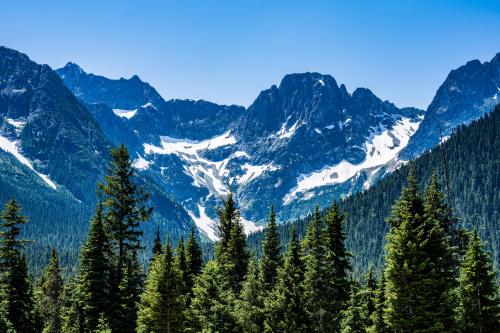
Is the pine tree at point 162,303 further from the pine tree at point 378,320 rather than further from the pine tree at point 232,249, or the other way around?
the pine tree at point 378,320

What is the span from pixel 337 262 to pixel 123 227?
1830cm

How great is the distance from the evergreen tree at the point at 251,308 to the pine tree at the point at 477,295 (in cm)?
1601

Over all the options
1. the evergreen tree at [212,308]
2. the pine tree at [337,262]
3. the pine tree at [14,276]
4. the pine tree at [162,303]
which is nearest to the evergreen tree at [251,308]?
the evergreen tree at [212,308]

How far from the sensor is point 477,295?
39906mm

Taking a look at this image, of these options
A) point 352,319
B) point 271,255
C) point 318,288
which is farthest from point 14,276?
point 352,319

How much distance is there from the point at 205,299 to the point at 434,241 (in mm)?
19056

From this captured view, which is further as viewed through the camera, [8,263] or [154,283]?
[8,263]

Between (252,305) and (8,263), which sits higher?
(8,263)

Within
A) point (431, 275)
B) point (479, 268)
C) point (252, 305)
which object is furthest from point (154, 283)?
point (479, 268)

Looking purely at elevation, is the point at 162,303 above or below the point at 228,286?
below

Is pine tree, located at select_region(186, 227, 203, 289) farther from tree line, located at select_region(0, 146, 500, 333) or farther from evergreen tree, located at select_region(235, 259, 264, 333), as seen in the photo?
evergreen tree, located at select_region(235, 259, 264, 333)

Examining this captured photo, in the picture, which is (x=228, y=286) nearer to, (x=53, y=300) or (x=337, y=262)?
(x=337, y=262)

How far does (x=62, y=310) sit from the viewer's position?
5919cm

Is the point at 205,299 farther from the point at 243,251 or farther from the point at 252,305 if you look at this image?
the point at 243,251
